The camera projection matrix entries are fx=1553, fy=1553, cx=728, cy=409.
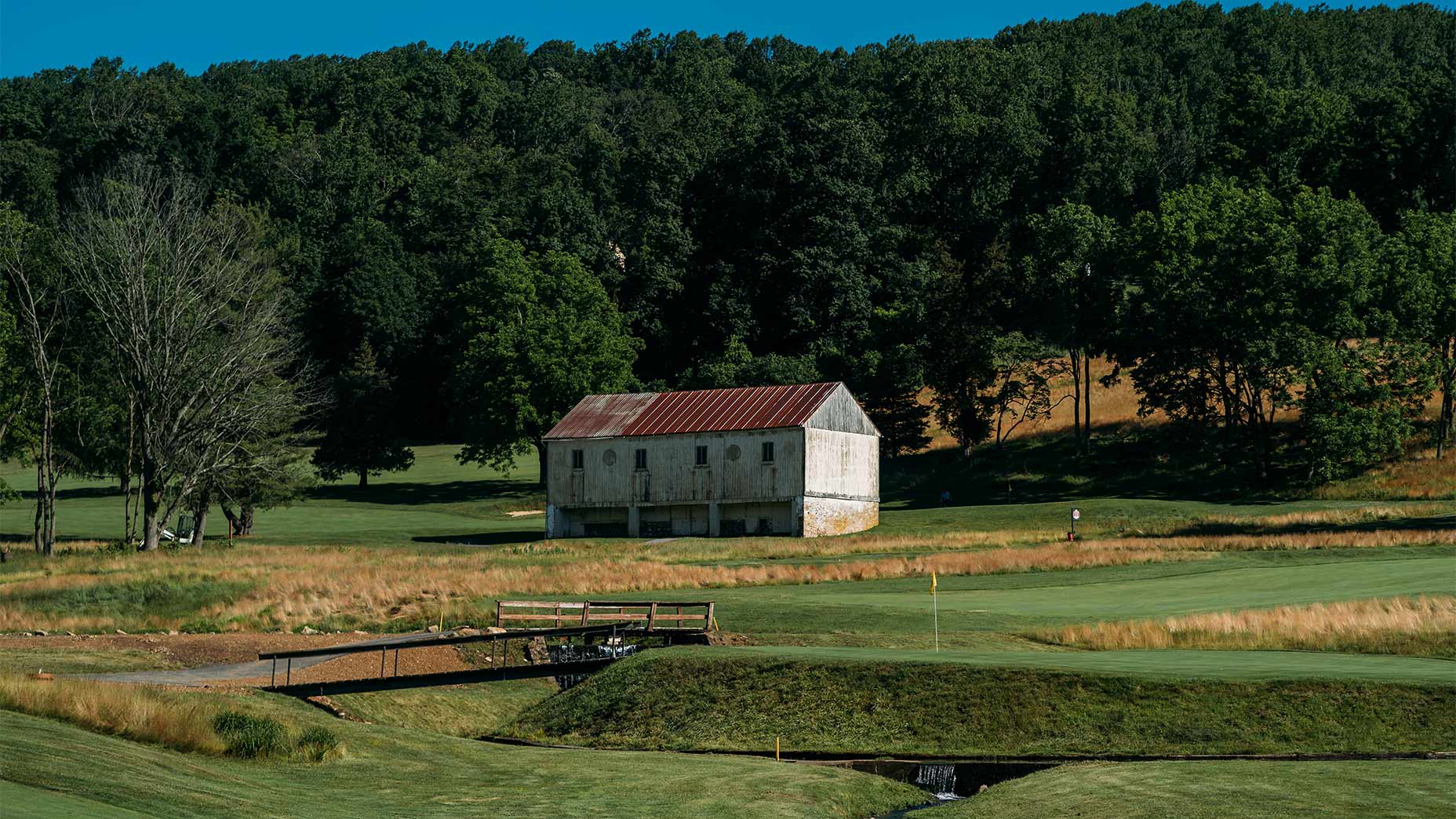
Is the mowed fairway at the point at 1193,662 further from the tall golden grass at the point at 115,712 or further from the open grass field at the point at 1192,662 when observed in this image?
the tall golden grass at the point at 115,712

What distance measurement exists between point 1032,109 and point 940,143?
10.4 m

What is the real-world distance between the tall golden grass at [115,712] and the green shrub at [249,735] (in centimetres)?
19

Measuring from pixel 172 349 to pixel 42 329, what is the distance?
10441 mm

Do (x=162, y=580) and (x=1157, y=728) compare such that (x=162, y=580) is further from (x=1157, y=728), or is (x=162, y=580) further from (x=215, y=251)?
(x=1157, y=728)

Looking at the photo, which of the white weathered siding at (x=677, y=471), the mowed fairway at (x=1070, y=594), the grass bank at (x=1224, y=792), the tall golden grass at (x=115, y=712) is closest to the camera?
the grass bank at (x=1224, y=792)

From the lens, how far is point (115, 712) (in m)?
20.2

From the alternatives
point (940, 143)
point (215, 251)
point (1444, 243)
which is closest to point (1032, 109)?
point (940, 143)

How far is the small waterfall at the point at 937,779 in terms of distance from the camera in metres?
22.7

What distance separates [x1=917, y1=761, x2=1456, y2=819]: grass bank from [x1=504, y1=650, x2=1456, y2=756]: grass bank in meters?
2.05

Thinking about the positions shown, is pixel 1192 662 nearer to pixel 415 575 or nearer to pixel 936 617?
pixel 936 617

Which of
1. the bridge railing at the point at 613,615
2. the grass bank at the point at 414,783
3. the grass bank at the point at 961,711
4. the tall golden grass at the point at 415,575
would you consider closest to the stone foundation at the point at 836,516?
the tall golden grass at the point at 415,575

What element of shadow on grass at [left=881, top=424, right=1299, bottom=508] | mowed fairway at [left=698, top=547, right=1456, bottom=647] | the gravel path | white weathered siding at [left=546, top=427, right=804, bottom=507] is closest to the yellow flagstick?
mowed fairway at [left=698, top=547, right=1456, bottom=647]

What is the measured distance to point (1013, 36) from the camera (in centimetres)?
17725

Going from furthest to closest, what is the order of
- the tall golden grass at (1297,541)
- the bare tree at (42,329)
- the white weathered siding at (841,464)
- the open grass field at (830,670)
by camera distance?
1. the white weathered siding at (841,464)
2. the bare tree at (42,329)
3. the tall golden grass at (1297,541)
4. the open grass field at (830,670)
